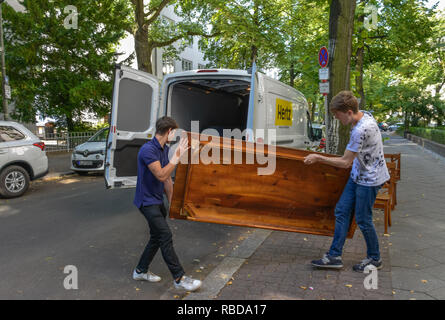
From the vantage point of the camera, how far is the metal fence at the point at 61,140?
1727 centimetres

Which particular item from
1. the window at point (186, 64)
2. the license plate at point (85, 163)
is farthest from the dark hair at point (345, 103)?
the window at point (186, 64)

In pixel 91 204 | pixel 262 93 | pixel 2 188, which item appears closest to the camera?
pixel 262 93

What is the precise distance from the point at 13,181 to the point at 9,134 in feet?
3.52

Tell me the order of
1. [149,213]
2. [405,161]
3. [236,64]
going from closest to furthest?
[149,213] < [405,161] < [236,64]

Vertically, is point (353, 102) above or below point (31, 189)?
above

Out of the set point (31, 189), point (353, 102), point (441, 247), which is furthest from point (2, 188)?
point (441, 247)

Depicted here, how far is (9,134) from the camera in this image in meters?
8.40

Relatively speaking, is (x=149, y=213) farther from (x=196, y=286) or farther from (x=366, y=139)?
(x=366, y=139)

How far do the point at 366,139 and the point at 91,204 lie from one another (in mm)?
5707

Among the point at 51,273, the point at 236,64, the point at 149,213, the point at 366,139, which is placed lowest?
the point at 51,273

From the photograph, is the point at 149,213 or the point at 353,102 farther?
the point at 353,102

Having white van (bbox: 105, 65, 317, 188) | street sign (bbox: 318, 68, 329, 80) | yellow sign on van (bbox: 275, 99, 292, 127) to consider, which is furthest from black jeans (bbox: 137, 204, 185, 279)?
street sign (bbox: 318, 68, 329, 80)

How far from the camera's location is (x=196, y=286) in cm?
355

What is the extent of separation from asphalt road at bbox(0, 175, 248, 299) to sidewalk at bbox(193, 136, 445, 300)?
571 mm
